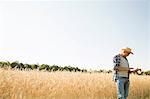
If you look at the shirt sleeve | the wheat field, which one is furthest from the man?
the wheat field

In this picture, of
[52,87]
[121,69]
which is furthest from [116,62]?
[52,87]

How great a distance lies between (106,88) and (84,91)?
1941mm

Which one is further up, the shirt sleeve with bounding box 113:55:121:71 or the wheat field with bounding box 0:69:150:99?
the shirt sleeve with bounding box 113:55:121:71

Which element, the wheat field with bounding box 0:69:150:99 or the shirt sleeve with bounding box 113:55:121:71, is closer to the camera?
the wheat field with bounding box 0:69:150:99

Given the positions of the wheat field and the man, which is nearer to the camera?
the wheat field

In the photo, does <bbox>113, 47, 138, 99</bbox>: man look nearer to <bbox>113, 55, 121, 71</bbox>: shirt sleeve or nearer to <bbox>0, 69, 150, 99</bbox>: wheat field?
<bbox>113, 55, 121, 71</bbox>: shirt sleeve

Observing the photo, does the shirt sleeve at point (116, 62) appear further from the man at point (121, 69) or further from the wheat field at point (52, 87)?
the wheat field at point (52, 87)

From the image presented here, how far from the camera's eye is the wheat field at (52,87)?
9305 millimetres

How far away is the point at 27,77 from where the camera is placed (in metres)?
11.3

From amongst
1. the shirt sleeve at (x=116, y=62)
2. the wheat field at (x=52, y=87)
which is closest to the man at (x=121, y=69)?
the shirt sleeve at (x=116, y=62)

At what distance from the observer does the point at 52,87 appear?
1106 cm

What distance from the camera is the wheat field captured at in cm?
930

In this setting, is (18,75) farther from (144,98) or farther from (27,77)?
A: (144,98)

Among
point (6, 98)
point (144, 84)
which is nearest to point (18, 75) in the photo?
point (6, 98)
